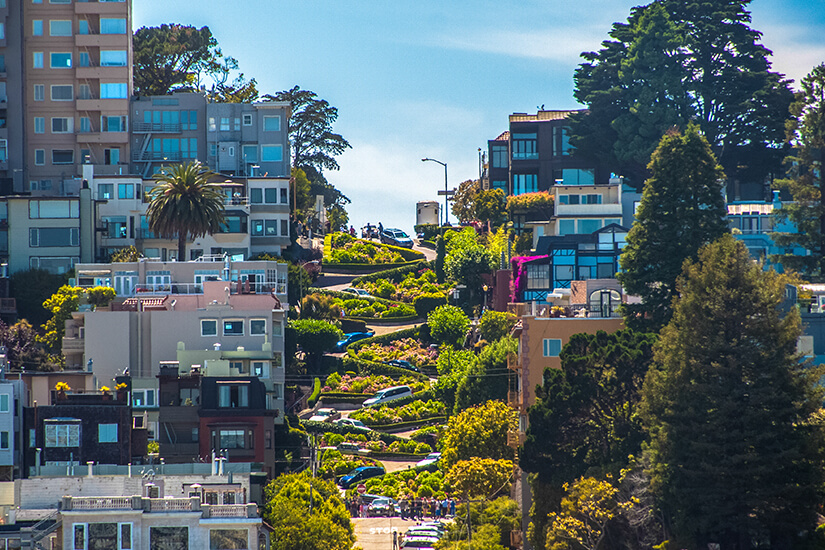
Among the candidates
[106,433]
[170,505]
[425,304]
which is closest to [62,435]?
[106,433]

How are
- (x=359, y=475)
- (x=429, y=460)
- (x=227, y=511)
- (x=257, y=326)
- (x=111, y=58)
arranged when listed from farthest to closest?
(x=111, y=58) < (x=429, y=460) < (x=257, y=326) < (x=359, y=475) < (x=227, y=511)

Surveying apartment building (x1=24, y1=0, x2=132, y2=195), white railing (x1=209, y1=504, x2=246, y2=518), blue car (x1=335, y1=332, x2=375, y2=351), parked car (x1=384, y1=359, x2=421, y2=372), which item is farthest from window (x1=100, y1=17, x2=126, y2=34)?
white railing (x1=209, y1=504, x2=246, y2=518)

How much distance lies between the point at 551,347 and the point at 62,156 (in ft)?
245

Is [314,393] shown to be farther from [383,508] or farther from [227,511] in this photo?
[227,511]

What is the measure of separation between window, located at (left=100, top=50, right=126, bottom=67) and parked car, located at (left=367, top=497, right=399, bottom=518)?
65.9 meters

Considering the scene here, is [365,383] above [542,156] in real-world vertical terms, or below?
below

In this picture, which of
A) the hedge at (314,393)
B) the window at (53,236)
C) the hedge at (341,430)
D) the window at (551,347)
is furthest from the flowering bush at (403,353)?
the window at (551,347)

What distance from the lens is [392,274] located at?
180m

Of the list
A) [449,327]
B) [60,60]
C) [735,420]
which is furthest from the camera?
[60,60]

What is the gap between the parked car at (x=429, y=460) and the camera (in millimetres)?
126044

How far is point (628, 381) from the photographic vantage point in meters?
96.2

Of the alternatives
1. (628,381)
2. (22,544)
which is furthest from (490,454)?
(22,544)

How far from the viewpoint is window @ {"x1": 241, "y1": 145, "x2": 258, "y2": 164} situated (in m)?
172

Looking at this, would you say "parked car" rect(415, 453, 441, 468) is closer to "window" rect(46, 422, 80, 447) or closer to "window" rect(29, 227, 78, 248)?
"window" rect(46, 422, 80, 447)
